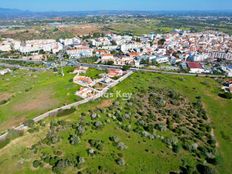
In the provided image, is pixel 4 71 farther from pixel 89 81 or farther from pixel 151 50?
pixel 151 50

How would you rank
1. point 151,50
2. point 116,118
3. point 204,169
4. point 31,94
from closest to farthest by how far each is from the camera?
point 204,169
point 116,118
point 31,94
point 151,50

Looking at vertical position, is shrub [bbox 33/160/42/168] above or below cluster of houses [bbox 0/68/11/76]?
above

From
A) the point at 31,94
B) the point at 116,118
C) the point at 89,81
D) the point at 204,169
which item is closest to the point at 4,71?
the point at 31,94

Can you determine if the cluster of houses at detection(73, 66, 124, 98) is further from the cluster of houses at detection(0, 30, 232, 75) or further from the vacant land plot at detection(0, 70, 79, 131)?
the cluster of houses at detection(0, 30, 232, 75)

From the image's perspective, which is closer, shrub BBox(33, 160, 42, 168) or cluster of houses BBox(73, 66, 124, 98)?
shrub BBox(33, 160, 42, 168)

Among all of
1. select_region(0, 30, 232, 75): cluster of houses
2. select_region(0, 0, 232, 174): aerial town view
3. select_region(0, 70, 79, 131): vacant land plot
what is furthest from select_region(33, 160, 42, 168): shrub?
select_region(0, 30, 232, 75): cluster of houses

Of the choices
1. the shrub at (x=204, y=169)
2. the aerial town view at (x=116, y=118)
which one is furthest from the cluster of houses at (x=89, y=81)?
the shrub at (x=204, y=169)
